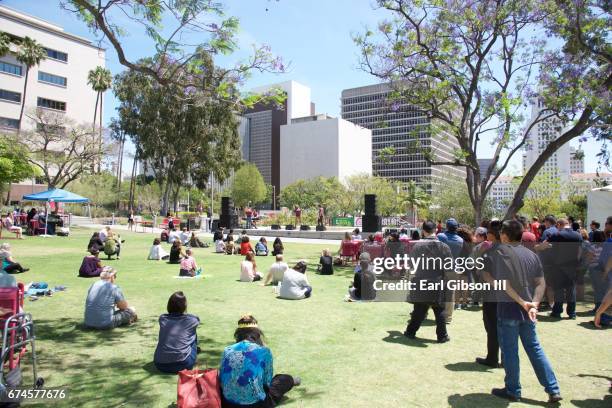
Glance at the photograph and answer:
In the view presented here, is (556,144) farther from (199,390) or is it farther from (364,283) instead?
(199,390)

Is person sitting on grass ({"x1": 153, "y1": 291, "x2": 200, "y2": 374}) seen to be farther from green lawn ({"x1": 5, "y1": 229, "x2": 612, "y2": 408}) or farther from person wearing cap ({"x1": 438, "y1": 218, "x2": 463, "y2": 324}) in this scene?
person wearing cap ({"x1": 438, "y1": 218, "x2": 463, "y2": 324})

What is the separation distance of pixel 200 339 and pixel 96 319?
189 centimetres

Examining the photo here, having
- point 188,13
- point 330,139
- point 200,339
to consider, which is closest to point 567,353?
point 200,339

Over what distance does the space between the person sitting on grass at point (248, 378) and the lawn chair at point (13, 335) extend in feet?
7.01

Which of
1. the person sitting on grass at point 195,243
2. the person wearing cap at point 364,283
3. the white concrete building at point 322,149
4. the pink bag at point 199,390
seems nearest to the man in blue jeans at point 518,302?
the pink bag at point 199,390

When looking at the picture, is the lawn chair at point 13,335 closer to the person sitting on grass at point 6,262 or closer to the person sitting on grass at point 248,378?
the person sitting on grass at point 248,378

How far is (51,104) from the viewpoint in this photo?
58719mm

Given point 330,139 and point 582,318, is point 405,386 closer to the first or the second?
point 582,318

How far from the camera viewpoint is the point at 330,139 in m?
138

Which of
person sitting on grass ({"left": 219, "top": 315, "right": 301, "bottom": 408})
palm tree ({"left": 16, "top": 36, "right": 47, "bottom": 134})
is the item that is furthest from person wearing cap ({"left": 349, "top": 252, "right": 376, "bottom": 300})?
palm tree ({"left": 16, "top": 36, "right": 47, "bottom": 134})

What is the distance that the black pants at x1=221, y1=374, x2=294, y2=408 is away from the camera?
424cm

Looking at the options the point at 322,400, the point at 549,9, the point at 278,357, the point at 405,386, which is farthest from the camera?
the point at 549,9

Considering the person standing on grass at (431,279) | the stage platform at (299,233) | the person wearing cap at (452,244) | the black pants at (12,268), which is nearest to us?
the person standing on grass at (431,279)

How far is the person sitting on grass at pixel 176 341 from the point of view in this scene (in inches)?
211
